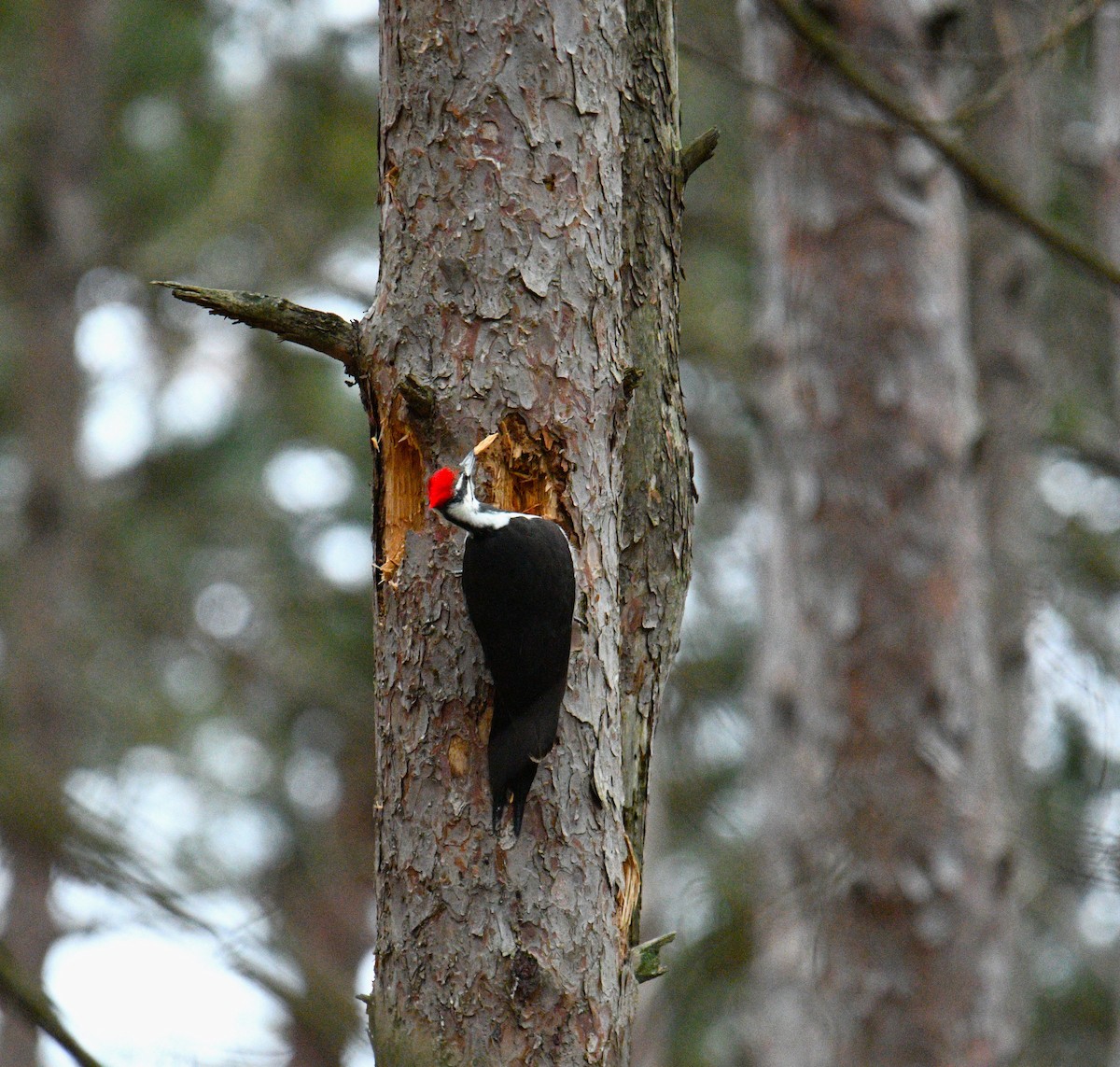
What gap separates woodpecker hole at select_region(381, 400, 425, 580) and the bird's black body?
0.16 m

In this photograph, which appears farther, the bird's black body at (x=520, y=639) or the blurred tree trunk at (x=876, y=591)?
the blurred tree trunk at (x=876, y=591)

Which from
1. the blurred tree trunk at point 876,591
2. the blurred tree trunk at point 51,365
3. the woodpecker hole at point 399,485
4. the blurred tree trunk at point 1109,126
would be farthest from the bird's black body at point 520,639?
the blurred tree trunk at point 1109,126

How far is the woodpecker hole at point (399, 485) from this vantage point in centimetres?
231

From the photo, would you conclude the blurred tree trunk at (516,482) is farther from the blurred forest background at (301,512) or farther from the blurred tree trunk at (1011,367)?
the blurred tree trunk at (1011,367)

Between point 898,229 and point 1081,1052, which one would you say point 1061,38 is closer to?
point 898,229

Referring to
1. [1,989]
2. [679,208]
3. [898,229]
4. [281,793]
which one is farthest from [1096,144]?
[281,793]

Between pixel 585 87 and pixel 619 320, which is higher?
pixel 585 87

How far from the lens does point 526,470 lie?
2.29 metres

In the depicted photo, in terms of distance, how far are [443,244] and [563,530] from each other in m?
0.52

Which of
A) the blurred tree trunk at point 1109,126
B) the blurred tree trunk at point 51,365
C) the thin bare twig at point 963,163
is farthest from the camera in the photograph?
the blurred tree trunk at point 51,365

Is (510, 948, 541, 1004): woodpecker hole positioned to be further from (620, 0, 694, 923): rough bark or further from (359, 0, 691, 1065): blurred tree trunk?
(620, 0, 694, 923): rough bark

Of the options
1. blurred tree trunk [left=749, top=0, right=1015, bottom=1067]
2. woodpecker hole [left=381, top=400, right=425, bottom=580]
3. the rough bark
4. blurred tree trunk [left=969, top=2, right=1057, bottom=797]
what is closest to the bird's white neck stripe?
woodpecker hole [left=381, top=400, right=425, bottom=580]

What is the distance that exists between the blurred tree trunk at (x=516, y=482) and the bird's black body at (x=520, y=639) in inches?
1.6

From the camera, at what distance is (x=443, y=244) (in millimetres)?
2281
